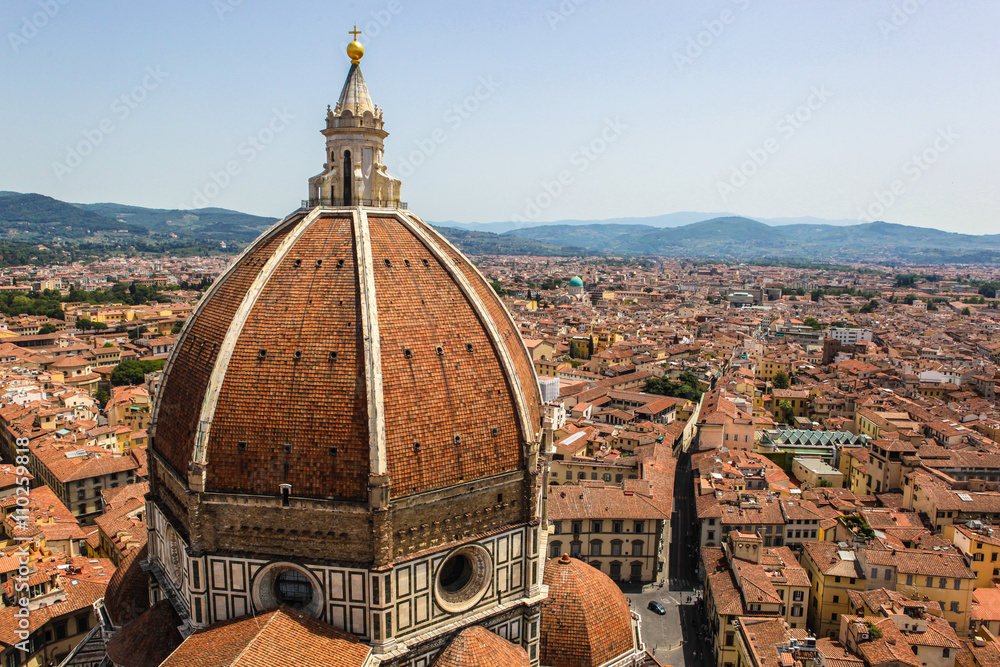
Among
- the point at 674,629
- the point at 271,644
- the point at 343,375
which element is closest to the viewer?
the point at 271,644

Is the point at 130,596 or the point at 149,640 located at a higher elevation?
the point at 149,640

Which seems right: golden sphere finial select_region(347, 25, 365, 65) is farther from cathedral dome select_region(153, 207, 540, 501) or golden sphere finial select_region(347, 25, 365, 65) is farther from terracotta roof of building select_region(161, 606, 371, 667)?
terracotta roof of building select_region(161, 606, 371, 667)

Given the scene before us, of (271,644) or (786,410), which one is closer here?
(271,644)

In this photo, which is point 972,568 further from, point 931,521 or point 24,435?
point 24,435

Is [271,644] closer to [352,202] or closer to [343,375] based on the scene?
[343,375]

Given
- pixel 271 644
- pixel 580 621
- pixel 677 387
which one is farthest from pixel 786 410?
pixel 271 644

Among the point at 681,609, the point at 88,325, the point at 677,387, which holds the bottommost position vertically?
the point at 681,609

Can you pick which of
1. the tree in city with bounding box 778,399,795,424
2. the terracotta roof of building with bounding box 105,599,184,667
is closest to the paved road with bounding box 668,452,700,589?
the tree in city with bounding box 778,399,795,424
